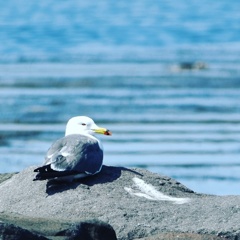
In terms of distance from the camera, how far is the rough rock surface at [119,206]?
6.75 metres

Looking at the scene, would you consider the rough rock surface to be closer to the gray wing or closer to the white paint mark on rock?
the white paint mark on rock

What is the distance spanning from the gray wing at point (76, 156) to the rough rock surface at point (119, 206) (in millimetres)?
125

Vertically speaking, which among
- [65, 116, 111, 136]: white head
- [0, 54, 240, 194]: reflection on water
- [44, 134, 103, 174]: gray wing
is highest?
[65, 116, 111, 136]: white head

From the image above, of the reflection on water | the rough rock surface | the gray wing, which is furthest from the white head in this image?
the reflection on water

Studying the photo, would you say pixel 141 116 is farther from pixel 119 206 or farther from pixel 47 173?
pixel 119 206

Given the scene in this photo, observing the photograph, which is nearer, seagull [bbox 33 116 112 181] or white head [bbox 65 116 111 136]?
seagull [bbox 33 116 112 181]

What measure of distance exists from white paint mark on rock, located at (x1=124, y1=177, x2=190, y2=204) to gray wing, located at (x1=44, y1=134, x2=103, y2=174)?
0.34m

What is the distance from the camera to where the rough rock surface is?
675cm

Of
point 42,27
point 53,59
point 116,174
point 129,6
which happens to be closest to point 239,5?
point 129,6

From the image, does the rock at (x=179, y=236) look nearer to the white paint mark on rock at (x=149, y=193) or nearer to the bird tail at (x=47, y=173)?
the white paint mark on rock at (x=149, y=193)

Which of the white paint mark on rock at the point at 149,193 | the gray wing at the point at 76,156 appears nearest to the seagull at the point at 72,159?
the gray wing at the point at 76,156

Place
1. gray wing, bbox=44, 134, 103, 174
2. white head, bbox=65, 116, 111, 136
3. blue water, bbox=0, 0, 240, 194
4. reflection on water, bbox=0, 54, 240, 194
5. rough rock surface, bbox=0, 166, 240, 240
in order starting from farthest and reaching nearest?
blue water, bbox=0, 0, 240, 194 → reflection on water, bbox=0, 54, 240, 194 → white head, bbox=65, 116, 111, 136 → gray wing, bbox=44, 134, 103, 174 → rough rock surface, bbox=0, 166, 240, 240

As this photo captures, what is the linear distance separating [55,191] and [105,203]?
54 cm

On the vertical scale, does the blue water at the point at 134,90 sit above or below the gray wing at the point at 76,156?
below
